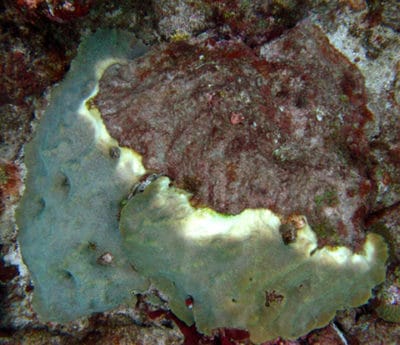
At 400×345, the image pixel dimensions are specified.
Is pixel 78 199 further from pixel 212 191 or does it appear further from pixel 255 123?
pixel 255 123

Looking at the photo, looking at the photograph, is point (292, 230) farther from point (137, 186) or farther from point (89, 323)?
point (89, 323)

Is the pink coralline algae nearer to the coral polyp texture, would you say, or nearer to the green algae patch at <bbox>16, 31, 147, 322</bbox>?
the coral polyp texture

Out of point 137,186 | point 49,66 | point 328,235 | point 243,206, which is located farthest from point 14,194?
point 328,235

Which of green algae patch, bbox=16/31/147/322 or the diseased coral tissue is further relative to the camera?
green algae patch, bbox=16/31/147/322

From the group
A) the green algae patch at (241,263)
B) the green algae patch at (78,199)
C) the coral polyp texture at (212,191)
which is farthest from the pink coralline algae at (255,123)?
the green algae patch at (78,199)

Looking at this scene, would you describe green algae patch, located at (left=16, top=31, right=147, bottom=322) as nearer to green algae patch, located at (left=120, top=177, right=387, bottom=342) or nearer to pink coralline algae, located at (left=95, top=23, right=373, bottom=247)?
pink coralline algae, located at (left=95, top=23, right=373, bottom=247)

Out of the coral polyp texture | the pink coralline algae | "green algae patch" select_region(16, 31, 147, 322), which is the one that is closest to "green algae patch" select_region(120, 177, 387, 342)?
the coral polyp texture

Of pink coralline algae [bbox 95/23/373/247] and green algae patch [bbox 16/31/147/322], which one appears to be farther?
green algae patch [bbox 16/31/147/322]

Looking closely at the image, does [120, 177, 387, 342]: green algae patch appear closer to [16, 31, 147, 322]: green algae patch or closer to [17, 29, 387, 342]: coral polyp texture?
[17, 29, 387, 342]: coral polyp texture
